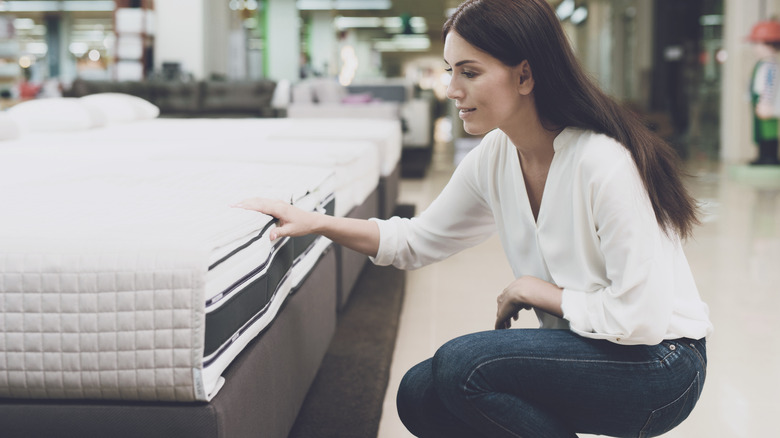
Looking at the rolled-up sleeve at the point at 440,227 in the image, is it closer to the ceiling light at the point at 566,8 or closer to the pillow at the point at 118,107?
the pillow at the point at 118,107

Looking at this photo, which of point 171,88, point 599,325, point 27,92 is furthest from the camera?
point 27,92

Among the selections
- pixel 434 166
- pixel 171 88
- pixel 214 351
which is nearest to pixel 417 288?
pixel 214 351

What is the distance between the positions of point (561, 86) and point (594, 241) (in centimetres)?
25

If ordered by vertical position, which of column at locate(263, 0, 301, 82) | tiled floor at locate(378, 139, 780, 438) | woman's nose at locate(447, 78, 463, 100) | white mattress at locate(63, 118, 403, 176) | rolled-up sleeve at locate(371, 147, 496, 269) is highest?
column at locate(263, 0, 301, 82)

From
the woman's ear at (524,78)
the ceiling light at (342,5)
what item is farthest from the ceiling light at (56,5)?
the woman's ear at (524,78)

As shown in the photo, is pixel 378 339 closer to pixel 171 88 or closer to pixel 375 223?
pixel 375 223

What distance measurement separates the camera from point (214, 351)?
0.96m

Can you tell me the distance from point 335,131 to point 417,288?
890 millimetres

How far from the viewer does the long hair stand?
1.13 metres

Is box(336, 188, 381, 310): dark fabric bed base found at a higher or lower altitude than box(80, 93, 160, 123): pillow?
lower

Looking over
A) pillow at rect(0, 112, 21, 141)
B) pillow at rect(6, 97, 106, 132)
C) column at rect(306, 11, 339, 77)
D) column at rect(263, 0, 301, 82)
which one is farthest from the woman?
column at rect(306, 11, 339, 77)

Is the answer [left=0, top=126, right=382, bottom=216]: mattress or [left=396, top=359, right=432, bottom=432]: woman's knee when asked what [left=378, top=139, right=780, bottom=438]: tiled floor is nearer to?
[left=396, top=359, right=432, bottom=432]: woman's knee

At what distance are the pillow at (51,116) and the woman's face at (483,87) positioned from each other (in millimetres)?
3054

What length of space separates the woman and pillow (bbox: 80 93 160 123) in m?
3.43
